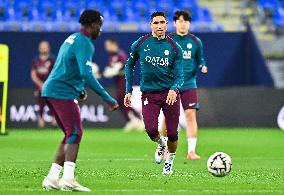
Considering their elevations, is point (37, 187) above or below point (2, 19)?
below

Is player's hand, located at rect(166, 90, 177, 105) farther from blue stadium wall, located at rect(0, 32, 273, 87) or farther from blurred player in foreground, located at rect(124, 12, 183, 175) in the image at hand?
blue stadium wall, located at rect(0, 32, 273, 87)

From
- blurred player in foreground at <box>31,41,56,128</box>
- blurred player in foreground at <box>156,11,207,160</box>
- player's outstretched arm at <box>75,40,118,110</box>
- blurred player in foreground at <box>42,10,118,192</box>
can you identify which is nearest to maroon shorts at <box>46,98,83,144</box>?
blurred player in foreground at <box>42,10,118,192</box>

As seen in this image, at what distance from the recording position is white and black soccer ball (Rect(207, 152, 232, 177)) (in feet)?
41.9

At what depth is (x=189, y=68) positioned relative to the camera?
55.3ft

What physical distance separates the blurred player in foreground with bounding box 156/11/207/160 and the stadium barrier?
922 cm

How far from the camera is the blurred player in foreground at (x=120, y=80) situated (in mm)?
25859

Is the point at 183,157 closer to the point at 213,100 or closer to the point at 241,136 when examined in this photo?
the point at 241,136

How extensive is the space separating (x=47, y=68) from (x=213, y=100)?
4816 millimetres

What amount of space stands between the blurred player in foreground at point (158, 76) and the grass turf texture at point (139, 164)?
0.64 metres

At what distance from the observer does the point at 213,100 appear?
26.5 m

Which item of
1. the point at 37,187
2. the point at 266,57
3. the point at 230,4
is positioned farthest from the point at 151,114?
the point at 230,4

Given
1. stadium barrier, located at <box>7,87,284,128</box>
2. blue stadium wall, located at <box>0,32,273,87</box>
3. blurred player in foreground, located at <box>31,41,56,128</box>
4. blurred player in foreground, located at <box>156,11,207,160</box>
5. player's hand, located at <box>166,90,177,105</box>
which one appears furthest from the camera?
blue stadium wall, located at <box>0,32,273,87</box>

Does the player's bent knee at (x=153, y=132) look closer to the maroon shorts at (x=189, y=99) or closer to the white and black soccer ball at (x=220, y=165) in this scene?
the white and black soccer ball at (x=220, y=165)

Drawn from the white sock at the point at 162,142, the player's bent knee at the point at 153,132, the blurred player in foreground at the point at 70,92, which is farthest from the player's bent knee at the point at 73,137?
the white sock at the point at 162,142
